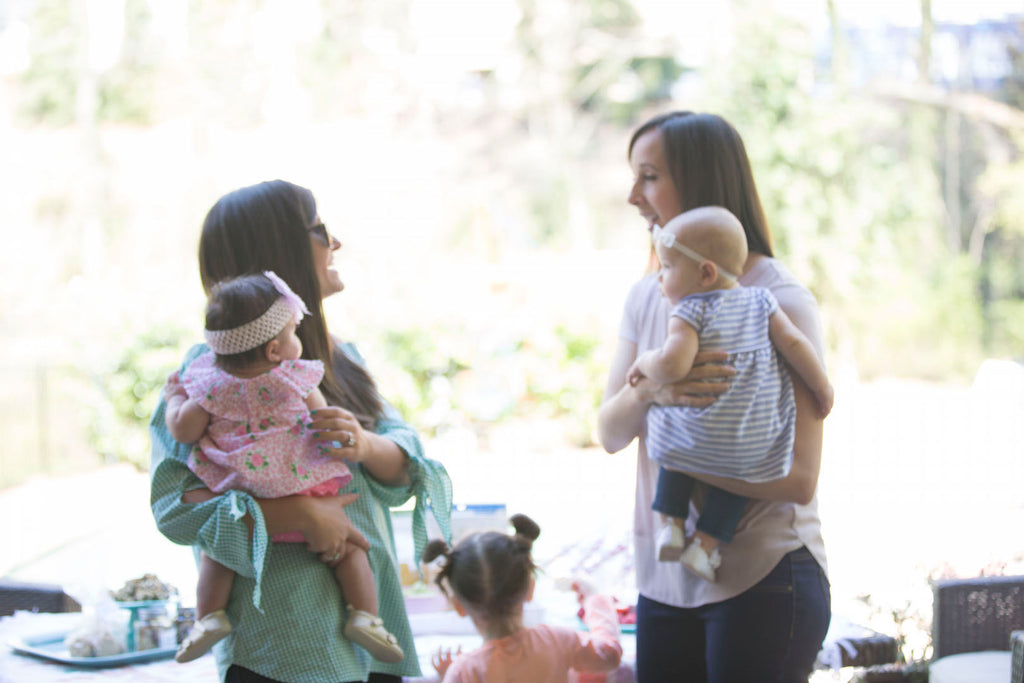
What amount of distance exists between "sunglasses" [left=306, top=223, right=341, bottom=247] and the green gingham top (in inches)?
14.4

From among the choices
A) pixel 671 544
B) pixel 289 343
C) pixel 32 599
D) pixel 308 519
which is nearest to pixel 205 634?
pixel 308 519

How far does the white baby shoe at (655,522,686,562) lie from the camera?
164 cm

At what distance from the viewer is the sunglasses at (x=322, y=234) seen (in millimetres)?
1688

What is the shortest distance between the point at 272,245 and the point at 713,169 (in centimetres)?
78

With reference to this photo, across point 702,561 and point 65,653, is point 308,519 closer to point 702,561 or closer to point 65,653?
point 702,561

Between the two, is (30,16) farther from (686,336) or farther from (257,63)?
(686,336)

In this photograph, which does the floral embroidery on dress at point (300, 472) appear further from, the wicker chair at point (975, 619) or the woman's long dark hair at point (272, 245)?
the wicker chair at point (975, 619)

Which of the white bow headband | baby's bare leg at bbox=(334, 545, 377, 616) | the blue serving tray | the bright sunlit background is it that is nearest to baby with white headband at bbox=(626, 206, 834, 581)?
baby's bare leg at bbox=(334, 545, 377, 616)

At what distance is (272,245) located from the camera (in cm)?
164

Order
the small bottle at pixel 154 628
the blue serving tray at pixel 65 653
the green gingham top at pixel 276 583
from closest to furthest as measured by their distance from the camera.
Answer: the green gingham top at pixel 276 583 → the blue serving tray at pixel 65 653 → the small bottle at pixel 154 628

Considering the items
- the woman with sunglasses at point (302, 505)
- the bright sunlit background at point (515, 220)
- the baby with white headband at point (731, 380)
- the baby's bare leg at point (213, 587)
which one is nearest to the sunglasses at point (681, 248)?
the baby with white headband at point (731, 380)

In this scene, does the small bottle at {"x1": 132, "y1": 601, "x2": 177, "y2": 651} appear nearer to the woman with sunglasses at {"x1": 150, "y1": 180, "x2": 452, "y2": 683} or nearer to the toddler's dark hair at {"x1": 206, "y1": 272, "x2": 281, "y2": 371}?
the woman with sunglasses at {"x1": 150, "y1": 180, "x2": 452, "y2": 683}

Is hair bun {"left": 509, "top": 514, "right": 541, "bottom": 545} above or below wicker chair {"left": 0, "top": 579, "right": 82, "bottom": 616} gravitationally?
above

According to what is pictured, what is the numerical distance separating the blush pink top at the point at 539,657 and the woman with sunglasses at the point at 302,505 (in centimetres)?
13
